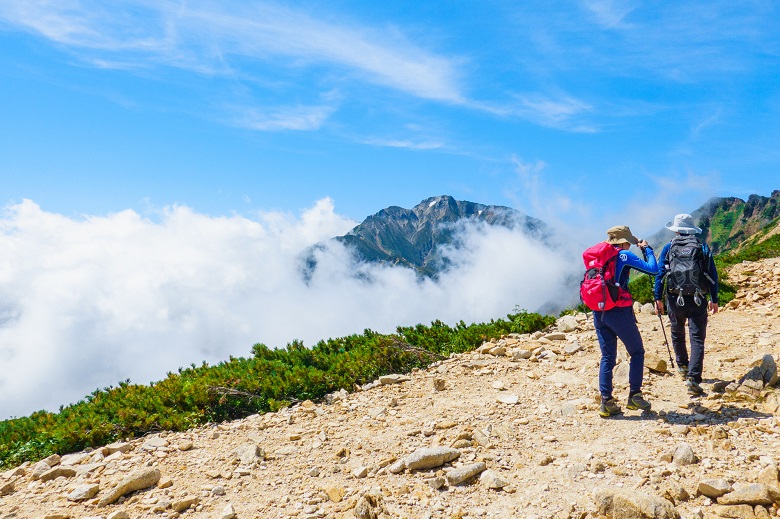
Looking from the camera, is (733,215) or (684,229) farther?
(733,215)

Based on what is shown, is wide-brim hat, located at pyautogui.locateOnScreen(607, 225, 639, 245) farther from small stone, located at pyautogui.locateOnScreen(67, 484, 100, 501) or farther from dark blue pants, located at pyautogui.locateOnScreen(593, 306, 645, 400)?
small stone, located at pyautogui.locateOnScreen(67, 484, 100, 501)

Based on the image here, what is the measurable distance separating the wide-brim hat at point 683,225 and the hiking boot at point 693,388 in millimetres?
2185

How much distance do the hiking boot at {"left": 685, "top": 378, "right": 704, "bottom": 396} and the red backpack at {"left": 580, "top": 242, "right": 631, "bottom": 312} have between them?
1.71 metres

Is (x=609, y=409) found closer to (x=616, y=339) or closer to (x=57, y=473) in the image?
(x=616, y=339)

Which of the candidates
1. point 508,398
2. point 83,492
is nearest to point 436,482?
point 508,398

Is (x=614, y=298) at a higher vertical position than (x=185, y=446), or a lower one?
higher

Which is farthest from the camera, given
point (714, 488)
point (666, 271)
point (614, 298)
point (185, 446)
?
point (185, 446)

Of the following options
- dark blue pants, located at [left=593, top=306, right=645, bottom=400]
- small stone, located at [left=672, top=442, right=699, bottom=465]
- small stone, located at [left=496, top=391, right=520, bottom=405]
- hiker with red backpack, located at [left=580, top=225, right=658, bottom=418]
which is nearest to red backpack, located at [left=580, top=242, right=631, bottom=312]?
hiker with red backpack, located at [left=580, top=225, right=658, bottom=418]

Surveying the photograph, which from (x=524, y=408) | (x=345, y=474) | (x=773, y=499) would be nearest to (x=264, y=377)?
(x=345, y=474)

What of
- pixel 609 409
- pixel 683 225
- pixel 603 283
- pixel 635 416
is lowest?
pixel 635 416

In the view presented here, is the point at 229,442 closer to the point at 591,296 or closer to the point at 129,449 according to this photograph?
the point at 129,449

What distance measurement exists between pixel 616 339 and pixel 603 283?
2.92 ft

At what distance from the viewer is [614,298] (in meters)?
6.53

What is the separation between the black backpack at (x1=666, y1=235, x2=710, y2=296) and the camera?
7027 millimetres
